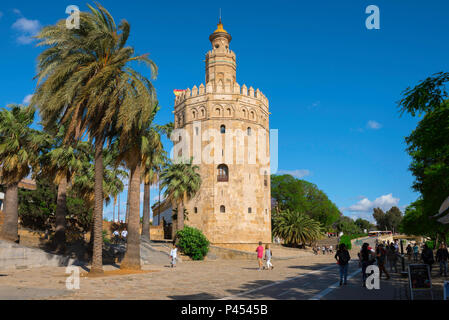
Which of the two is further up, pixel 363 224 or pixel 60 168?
pixel 60 168

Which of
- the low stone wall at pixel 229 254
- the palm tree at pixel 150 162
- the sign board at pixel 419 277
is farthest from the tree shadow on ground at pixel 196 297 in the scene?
the low stone wall at pixel 229 254

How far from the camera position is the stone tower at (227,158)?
41.1m

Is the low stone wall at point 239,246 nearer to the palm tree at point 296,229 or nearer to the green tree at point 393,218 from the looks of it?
the palm tree at point 296,229

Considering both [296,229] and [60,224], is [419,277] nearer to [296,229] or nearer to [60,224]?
[60,224]

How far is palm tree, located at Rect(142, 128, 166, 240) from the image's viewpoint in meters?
19.7

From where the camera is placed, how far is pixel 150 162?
73.8 ft

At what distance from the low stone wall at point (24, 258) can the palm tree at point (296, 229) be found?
35.2m

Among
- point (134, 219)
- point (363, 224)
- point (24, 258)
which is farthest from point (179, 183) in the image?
point (363, 224)

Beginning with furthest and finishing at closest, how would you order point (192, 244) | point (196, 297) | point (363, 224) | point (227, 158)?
point (363, 224) < point (227, 158) < point (192, 244) < point (196, 297)

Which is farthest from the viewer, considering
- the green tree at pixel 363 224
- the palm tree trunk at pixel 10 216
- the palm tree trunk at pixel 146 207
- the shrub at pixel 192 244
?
the green tree at pixel 363 224

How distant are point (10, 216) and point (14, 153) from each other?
3.57 meters

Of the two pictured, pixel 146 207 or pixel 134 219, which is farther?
pixel 146 207

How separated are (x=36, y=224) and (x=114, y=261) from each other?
1322 centimetres
